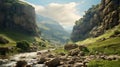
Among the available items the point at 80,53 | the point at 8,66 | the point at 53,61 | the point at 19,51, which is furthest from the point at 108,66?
the point at 19,51

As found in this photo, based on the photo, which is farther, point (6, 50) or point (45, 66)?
point (6, 50)

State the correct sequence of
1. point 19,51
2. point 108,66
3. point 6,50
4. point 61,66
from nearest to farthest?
1. point 108,66
2. point 61,66
3. point 6,50
4. point 19,51

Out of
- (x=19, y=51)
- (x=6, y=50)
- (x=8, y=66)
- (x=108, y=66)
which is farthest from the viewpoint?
(x=19, y=51)

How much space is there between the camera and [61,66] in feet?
238

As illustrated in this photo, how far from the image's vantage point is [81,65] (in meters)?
67.4

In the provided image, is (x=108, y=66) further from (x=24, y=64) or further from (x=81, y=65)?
(x=24, y=64)

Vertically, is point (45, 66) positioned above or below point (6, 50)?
below

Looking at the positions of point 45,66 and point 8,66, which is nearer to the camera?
point 45,66

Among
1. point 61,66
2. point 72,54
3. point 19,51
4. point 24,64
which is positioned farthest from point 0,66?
point 19,51

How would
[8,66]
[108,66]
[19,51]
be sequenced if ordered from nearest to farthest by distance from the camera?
[108,66] < [8,66] < [19,51]

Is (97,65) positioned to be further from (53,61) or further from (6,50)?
(6,50)

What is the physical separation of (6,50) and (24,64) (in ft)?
332

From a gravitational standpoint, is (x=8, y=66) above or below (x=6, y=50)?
below

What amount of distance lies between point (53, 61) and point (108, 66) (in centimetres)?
2370
